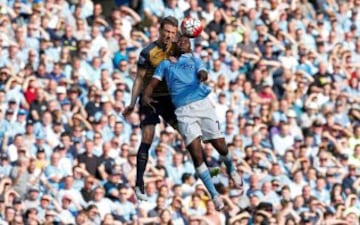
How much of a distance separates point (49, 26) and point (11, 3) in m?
0.78

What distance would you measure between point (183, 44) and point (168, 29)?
0.80 feet

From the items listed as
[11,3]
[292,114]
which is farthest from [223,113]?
[11,3]

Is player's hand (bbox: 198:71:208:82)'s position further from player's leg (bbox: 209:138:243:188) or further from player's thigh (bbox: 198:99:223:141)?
player's leg (bbox: 209:138:243:188)

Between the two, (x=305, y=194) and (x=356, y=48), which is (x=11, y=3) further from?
(x=356, y=48)

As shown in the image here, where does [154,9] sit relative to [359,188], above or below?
above

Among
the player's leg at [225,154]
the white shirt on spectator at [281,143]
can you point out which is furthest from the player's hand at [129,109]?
the white shirt on spectator at [281,143]

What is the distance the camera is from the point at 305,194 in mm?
27609

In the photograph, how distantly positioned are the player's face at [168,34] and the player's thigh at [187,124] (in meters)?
0.82

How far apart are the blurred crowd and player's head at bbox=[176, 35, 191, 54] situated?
6132mm

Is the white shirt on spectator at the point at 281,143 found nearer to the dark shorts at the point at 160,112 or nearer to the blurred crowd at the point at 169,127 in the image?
the blurred crowd at the point at 169,127

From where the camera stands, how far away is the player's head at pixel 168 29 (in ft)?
60.1

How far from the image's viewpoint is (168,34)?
1841 centimetres

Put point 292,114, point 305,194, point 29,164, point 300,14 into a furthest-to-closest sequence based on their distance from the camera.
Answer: point 300,14
point 292,114
point 305,194
point 29,164

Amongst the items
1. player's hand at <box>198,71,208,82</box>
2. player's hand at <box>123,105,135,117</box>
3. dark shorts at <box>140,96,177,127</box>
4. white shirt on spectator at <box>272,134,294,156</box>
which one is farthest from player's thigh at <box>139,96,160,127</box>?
white shirt on spectator at <box>272,134,294,156</box>
